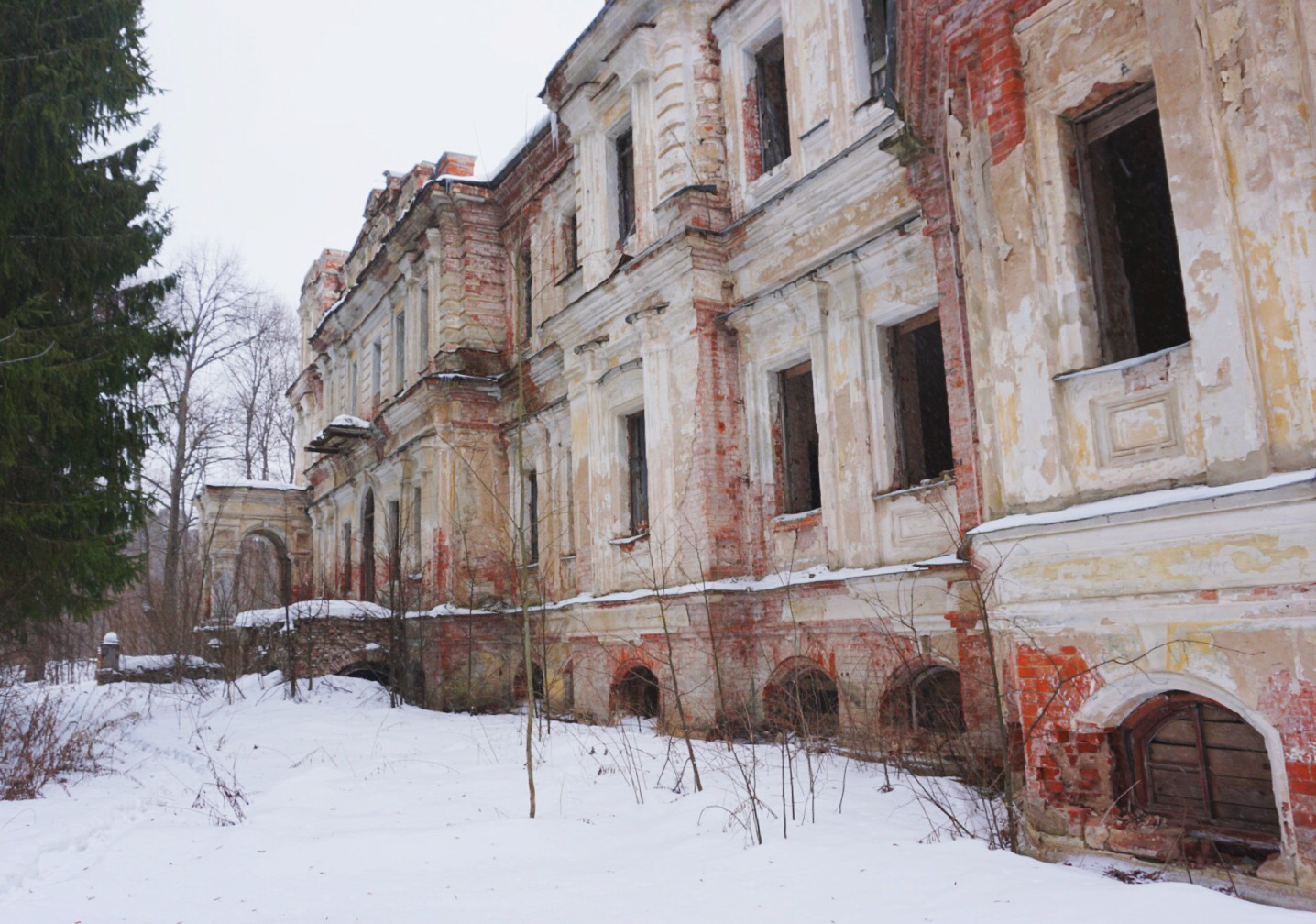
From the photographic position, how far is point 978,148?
6.18 m

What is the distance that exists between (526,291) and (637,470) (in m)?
5.78

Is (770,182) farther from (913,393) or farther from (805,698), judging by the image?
(805,698)

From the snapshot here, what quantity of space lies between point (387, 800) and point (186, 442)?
2627cm

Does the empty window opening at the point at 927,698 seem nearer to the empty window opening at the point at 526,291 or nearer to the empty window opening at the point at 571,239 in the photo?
the empty window opening at the point at 571,239

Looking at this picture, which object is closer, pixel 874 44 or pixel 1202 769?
pixel 1202 769

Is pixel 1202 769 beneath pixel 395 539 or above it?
beneath

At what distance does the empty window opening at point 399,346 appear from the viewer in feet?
69.6

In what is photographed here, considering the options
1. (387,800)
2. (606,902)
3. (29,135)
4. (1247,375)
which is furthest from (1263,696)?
(29,135)

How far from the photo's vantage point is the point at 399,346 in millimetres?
21578

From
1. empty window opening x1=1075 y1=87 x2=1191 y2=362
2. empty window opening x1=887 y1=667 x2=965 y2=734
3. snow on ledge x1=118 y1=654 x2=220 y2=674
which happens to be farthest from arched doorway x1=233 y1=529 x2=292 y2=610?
empty window opening x1=1075 y1=87 x2=1191 y2=362

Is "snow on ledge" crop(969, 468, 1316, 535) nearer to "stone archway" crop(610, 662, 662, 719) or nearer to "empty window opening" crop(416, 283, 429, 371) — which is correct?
"stone archway" crop(610, 662, 662, 719)

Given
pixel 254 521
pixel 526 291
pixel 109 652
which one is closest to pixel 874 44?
pixel 526 291

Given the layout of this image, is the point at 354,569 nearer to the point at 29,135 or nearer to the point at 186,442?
the point at 186,442

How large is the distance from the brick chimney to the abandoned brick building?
4.6 inches
